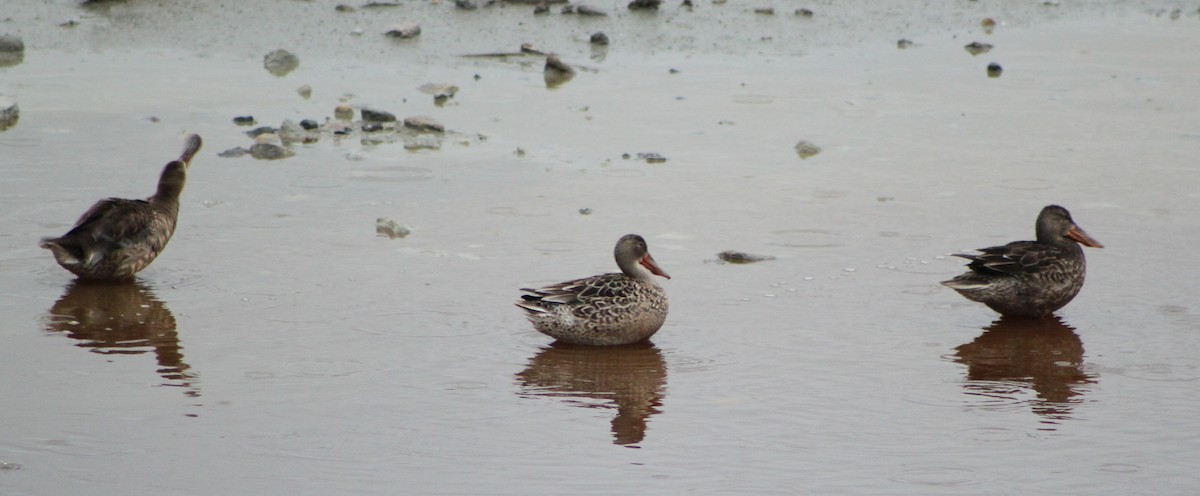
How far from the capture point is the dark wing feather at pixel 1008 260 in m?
9.46

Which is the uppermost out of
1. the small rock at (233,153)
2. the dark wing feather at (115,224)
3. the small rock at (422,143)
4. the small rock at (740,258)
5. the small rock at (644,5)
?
the small rock at (644,5)

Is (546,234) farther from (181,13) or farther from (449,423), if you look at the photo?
(181,13)

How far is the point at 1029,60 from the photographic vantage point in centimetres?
1736

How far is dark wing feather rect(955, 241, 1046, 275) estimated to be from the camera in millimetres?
9461

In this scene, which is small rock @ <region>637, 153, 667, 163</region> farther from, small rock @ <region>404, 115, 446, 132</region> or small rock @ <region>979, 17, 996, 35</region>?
small rock @ <region>979, 17, 996, 35</region>

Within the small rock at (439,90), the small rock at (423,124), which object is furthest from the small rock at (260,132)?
the small rock at (439,90)

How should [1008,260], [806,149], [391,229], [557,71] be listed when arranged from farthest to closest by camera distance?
[557,71] < [806,149] < [391,229] < [1008,260]

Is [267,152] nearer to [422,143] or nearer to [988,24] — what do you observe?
[422,143]

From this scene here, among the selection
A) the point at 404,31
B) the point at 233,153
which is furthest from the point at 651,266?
the point at 404,31

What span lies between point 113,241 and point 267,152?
337 centimetres

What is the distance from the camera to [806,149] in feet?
43.5

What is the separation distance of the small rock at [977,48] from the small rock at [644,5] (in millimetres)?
3979

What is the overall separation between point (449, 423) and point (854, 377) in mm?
2307

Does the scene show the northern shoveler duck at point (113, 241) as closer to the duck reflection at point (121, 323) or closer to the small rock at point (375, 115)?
the duck reflection at point (121, 323)
